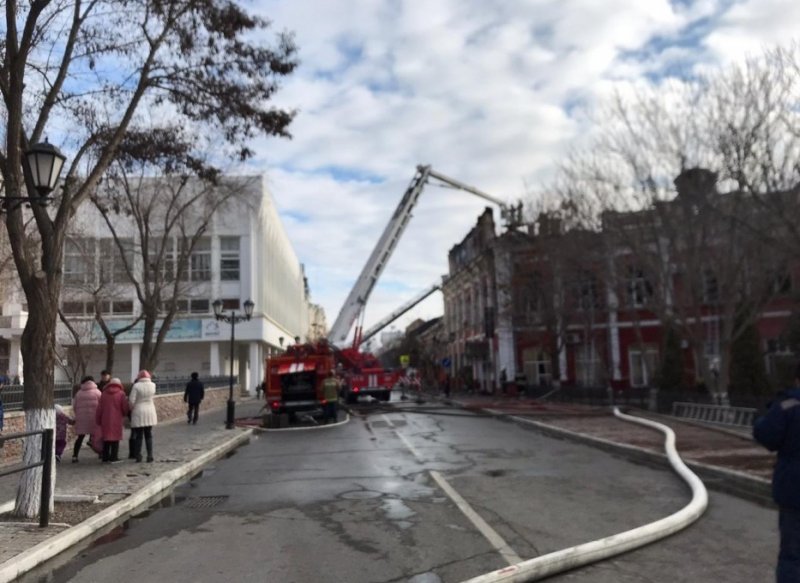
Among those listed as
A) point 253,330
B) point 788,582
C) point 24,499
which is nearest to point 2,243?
point 24,499

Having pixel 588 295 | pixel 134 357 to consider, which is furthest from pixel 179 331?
pixel 588 295

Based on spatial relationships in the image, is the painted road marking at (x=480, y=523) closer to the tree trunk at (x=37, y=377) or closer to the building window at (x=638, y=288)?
the tree trunk at (x=37, y=377)

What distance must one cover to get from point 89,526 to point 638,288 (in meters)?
22.3

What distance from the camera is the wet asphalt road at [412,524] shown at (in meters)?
6.16

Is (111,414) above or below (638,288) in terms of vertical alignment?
below

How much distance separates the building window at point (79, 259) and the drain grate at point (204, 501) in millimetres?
15849

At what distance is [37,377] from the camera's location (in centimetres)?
835

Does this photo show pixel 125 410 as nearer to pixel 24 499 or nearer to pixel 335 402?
pixel 24 499

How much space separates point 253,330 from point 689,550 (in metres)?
48.1

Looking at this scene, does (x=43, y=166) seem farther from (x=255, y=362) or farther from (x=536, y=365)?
(x=255, y=362)

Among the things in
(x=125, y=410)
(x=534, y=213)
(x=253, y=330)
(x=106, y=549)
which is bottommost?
(x=106, y=549)

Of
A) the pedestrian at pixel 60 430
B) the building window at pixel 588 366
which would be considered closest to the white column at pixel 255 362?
the building window at pixel 588 366

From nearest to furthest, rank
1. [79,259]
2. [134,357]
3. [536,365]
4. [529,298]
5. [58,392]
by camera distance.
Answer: [58,392] < [79,259] < [529,298] < [536,365] < [134,357]

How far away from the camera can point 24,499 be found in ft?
26.7
